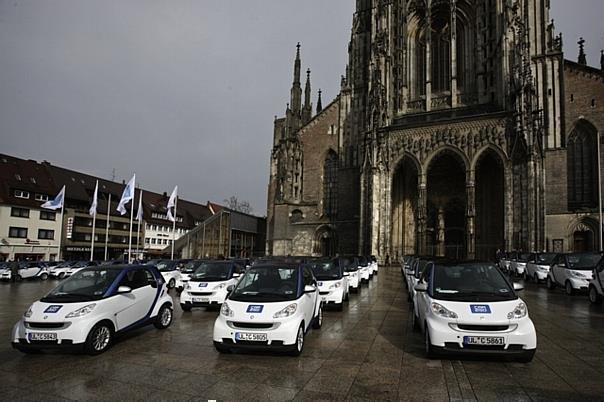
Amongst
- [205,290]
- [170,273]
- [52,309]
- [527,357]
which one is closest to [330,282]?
[205,290]

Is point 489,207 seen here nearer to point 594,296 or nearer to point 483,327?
point 594,296

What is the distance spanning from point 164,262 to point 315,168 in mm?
23398

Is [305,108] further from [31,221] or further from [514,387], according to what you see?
[514,387]

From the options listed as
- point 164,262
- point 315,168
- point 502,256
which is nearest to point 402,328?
point 164,262

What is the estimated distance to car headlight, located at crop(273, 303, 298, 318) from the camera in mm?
6399

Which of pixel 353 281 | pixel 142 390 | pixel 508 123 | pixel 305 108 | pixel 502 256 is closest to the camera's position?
pixel 142 390

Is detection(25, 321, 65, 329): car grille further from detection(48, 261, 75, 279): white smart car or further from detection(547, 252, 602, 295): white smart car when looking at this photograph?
detection(48, 261, 75, 279): white smart car

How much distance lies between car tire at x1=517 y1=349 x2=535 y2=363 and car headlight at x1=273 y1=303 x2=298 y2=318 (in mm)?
3517

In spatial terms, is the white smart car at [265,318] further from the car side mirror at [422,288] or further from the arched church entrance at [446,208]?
the arched church entrance at [446,208]

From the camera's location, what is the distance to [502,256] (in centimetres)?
2811

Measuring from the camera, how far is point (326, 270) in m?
12.0

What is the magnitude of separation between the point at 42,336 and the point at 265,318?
11.5 feet

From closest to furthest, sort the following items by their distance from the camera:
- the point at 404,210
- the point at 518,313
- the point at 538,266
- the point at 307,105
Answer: the point at 518,313
the point at 538,266
the point at 404,210
the point at 307,105

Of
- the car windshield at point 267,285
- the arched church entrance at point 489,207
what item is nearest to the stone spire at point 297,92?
the arched church entrance at point 489,207
